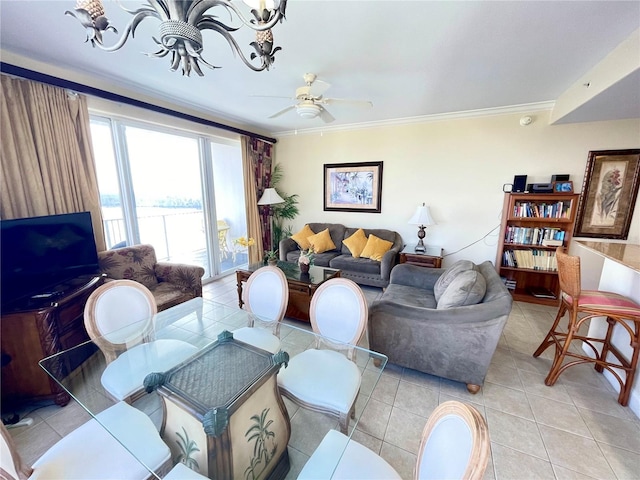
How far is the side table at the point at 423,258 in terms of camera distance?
3.52 meters

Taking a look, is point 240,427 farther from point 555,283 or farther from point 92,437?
point 555,283

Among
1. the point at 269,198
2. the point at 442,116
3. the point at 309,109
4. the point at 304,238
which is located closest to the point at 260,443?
the point at 309,109

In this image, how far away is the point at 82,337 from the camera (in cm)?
204

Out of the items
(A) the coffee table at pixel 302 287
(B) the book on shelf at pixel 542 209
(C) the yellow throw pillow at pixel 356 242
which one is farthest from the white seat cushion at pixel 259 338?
(B) the book on shelf at pixel 542 209

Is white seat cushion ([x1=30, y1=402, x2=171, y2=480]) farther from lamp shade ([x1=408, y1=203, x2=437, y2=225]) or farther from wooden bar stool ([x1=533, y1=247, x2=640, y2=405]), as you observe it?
lamp shade ([x1=408, y1=203, x2=437, y2=225])

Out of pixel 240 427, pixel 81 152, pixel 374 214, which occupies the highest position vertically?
pixel 81 152

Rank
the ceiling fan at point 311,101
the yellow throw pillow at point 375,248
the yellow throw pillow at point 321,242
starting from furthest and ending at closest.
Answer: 1. the yellow throw pillow at point 321,242
2. the yellow throw pillow at point 375,248
3. the ceiling fan at point 311,101

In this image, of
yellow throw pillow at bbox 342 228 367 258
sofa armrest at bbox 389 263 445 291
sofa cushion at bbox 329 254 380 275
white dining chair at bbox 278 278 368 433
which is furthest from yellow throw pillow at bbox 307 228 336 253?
white dining chair at bbox 278 278 368 433

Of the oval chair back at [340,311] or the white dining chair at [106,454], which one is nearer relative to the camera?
the white dining chair at [106,454]

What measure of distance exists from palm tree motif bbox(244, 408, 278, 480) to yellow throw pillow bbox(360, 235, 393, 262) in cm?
286

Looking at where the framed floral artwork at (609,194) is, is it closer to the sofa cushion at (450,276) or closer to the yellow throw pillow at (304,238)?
the sofa cushion at (450,276)

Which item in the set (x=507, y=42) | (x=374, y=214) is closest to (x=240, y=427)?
(x=507, y=42)

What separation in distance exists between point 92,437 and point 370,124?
439 cm

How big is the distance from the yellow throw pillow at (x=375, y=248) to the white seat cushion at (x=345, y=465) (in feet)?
9.40
